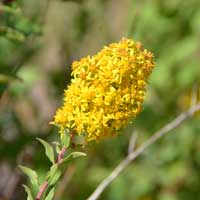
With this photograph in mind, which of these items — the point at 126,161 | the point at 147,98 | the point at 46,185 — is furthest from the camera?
the point at 147,98

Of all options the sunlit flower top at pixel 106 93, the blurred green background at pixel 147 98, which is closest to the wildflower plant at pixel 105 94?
the sunlit flower top at pixel 106 93

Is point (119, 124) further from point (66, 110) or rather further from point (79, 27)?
point (79, 27)

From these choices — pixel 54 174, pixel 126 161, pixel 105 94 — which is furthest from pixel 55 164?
pixel 126 161

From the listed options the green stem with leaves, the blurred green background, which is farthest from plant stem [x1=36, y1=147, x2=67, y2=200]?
the blurred green background

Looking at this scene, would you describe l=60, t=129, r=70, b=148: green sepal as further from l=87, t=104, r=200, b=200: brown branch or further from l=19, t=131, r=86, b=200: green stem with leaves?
l=87, t=104, r=200, b=200: brown branch

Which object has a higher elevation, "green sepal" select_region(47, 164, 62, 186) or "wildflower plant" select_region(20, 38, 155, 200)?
"wildflower plant" select_region(20, 38, 155, 200)

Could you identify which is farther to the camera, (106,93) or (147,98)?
(147,98)

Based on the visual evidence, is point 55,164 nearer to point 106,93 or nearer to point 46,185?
point 46,185

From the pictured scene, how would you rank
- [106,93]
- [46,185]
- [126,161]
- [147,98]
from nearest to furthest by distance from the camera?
1. [106,93]
2. [46,185]
3. [126,161]
4. [147,98]
